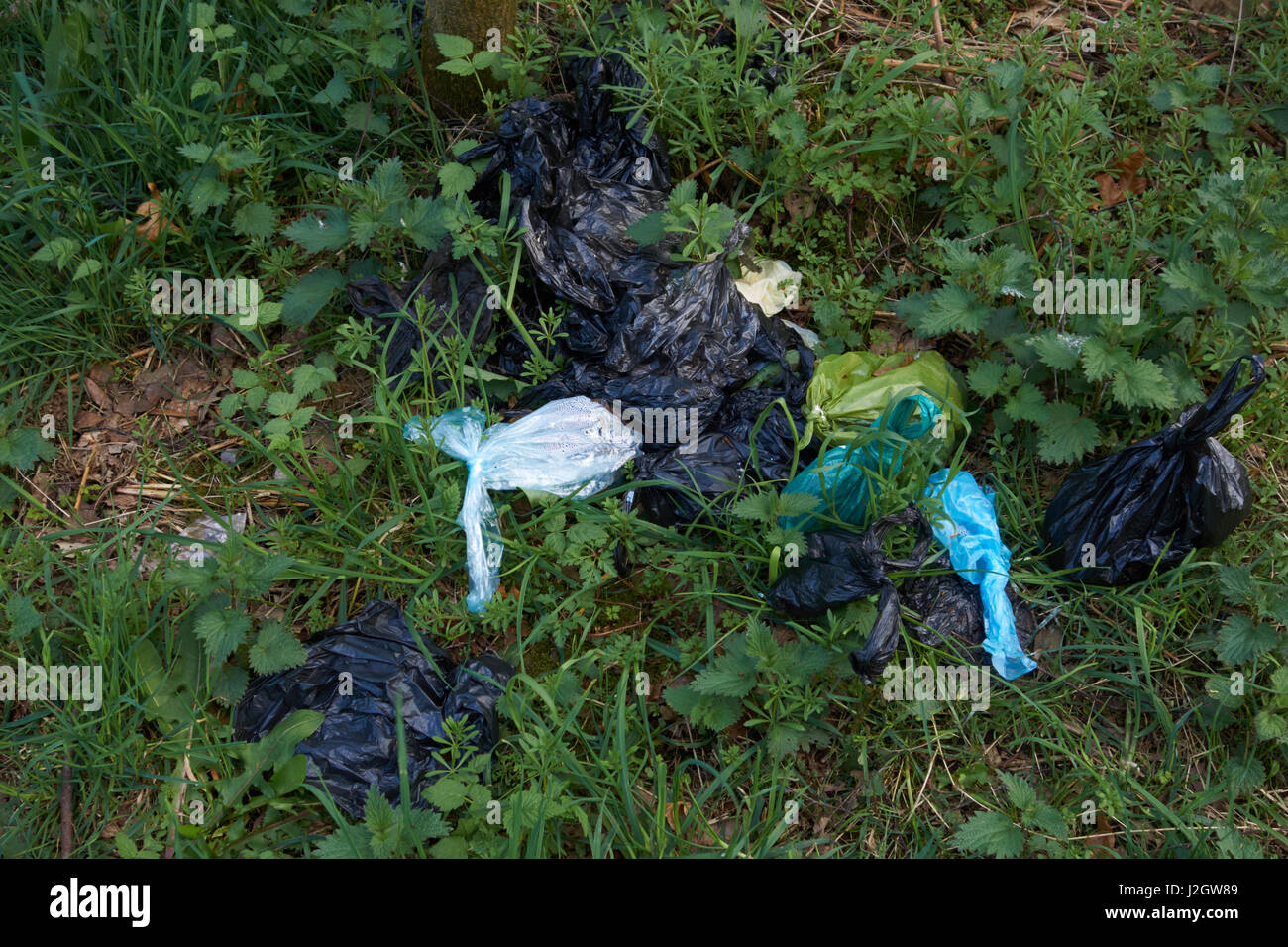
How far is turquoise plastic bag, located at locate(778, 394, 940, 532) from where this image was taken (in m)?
2.72

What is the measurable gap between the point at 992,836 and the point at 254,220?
298 cm

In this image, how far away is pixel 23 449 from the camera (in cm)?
308

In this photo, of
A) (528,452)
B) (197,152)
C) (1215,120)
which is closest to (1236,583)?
(1215,120)

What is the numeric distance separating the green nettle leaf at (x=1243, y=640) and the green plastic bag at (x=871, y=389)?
90 cm

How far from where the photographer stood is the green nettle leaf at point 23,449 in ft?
10.0

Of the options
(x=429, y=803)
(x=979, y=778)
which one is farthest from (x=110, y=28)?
(x=979, y=778)

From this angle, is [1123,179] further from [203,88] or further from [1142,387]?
[203,88]

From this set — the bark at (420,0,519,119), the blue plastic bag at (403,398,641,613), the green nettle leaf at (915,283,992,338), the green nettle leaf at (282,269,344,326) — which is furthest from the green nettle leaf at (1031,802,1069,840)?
the bark at (420,0,519,119)

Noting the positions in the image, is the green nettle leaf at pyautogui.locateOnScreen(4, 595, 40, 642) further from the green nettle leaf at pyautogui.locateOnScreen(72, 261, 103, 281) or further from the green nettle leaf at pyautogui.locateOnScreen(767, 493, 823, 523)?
the green nettle leaf at pyautogui.locateOnScreen(767, 493, 823, 523)

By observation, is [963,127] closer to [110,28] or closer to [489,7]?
[489,7]

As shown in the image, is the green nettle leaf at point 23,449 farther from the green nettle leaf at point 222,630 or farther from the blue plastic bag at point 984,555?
the blue plastic bag at point 984,555

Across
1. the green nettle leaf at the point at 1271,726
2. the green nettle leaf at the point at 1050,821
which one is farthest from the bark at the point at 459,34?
the green nettle leaf at the point at 1271,726

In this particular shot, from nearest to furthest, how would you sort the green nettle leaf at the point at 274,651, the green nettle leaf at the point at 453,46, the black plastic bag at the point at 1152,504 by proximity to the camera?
the green nettle leaf at the point at 274,651, the black plastic bag at the point at 1152,504, the green nettle leaf at the point at 453,46
